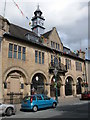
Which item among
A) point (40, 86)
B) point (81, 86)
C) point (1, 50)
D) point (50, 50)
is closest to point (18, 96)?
point (40, 86)

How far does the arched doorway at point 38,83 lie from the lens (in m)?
22.7

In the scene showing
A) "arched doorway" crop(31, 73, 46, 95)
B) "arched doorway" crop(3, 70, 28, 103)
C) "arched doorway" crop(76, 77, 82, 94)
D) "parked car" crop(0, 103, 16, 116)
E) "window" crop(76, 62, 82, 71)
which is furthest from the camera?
"window" crop(76, 62, 82, 71)

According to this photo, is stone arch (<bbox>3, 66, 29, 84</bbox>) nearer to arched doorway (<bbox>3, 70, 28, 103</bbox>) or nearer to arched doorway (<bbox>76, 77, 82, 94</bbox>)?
arched doorway (<bbox>3, 70, 28, 103</bbox>)

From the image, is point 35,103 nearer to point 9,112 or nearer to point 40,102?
point 40,102

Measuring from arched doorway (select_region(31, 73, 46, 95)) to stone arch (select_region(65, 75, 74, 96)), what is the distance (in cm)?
671

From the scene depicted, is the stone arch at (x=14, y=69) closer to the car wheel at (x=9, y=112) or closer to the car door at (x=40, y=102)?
the car door at (x=40, y=102)

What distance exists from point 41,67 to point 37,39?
4988 mm

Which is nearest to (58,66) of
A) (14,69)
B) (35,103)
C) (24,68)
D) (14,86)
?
(24,68)

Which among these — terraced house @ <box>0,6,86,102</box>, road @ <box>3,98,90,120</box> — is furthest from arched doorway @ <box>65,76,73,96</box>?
road @ <box>3,98,90,120</box>

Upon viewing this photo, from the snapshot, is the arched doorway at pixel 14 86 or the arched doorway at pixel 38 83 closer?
the arched doorway at pixel 14 86

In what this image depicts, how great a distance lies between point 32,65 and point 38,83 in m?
3.45

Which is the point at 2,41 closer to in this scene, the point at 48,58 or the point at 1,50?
the point at 1,50

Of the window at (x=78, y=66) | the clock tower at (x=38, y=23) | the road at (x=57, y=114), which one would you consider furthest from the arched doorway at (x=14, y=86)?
the window at (x=78, y=66)

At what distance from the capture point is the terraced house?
18.9 m
